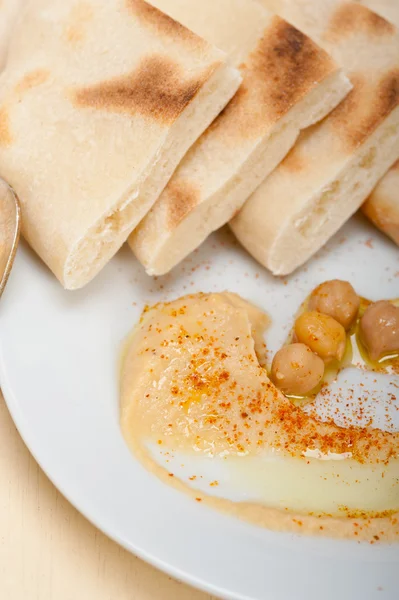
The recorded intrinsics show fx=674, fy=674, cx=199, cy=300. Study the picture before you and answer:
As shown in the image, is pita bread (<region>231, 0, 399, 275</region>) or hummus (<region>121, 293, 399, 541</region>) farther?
pita bread (<region>231, 0, 399, 275</region>)

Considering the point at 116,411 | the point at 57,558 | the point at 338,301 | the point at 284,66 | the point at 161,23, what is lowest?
the point at 57,558

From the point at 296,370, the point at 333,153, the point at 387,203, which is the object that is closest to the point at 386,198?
the point at 387,203

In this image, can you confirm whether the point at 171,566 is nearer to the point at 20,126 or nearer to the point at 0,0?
the point at 20,126

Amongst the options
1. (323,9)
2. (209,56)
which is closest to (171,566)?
(209,56)

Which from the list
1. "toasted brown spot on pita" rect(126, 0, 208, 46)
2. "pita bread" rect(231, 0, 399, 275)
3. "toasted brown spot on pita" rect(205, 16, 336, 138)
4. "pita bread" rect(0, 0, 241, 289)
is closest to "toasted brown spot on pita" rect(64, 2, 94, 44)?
"pita bread" rect(0, 0, 241, 289)

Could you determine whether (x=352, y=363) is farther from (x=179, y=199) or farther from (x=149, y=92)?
(x=149, y=92)

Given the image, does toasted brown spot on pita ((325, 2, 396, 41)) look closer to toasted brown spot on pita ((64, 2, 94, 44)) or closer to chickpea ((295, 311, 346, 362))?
toasted brown spot on pita ((64, 2, 94, 44))
